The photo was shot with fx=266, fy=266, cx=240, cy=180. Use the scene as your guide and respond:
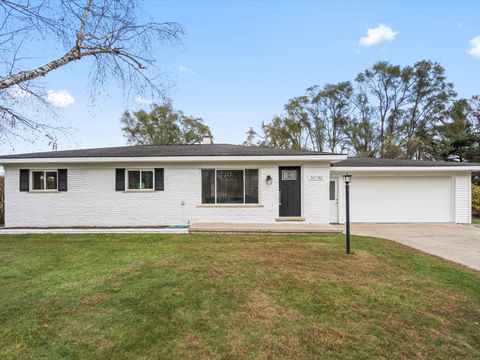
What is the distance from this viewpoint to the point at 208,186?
9633mm

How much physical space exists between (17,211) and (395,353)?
38.8 feet

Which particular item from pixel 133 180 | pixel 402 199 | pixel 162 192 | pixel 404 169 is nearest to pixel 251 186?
pixel 162 192

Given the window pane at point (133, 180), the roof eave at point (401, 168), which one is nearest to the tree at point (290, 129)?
the roof eave at point (401, 168)

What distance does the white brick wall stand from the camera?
31.3ft

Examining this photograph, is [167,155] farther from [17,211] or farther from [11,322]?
[11,322]

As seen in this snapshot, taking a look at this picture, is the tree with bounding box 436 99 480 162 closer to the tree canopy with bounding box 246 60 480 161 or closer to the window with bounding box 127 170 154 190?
the tree canopy with bounding box 246 60 480 161

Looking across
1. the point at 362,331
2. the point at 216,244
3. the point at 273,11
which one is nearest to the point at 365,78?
the point at 273,11

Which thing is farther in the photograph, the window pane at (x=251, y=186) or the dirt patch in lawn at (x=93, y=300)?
the window pane at (x=251, y=186)

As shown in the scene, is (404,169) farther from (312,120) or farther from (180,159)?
(312,120)

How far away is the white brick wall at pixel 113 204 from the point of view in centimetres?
955

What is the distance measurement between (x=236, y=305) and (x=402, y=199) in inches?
397

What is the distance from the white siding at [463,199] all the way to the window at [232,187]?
8.33 meters

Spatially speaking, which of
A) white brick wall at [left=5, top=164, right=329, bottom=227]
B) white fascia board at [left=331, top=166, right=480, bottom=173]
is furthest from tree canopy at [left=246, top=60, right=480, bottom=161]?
white brick wall at [left=5, top=164, right=329, bottom=227]

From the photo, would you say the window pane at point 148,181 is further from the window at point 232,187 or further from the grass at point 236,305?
the grass at point 236,305
